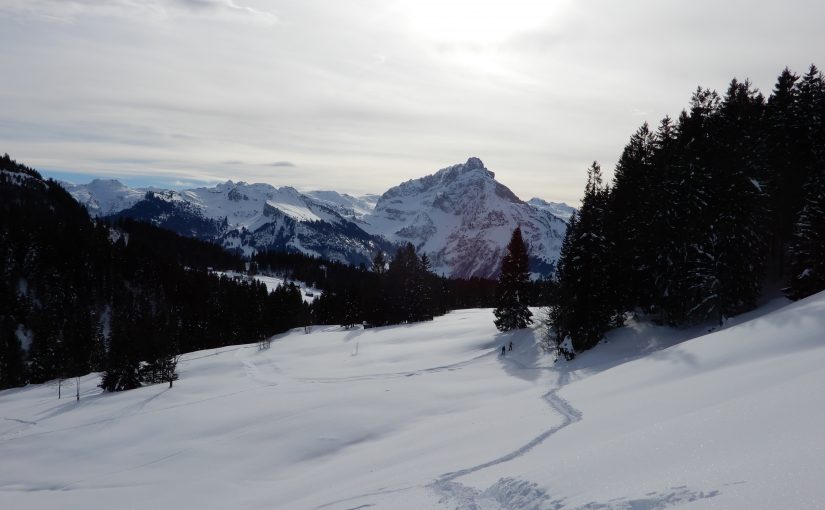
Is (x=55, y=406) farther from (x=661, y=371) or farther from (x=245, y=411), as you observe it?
(x=661, y=371)

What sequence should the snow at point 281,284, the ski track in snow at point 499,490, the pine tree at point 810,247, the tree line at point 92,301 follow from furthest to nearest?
the snow at point 281,284 < the tree line at point 92,301 < the pine tree at point 810,247 < the ski track in snow at point 499,490

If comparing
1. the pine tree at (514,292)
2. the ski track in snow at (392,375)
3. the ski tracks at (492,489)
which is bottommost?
the ski track in snow at (392,375)

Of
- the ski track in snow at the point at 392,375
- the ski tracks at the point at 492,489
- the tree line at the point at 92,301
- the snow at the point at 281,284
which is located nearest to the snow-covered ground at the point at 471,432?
the ski tracks at the point at 492,489

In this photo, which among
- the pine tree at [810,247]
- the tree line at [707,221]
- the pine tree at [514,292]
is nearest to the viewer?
the pine tree at [810,247]

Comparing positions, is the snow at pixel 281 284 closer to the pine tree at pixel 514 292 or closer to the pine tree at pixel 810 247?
the pine tree at pixel 514 292

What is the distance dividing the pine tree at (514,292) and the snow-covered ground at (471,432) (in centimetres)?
335

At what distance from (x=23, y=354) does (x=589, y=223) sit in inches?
4006

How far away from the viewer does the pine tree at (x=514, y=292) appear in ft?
167

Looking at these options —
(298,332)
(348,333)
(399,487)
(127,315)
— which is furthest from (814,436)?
(127,315)

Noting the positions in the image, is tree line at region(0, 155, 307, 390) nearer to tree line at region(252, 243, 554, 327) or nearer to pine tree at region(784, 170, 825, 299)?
tree line at region(252, 243, 554, 327)

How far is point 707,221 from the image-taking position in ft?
110

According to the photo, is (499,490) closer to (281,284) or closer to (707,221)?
(707,221)

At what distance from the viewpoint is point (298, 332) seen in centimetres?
8269

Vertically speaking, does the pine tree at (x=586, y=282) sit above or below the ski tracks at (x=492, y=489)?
above
